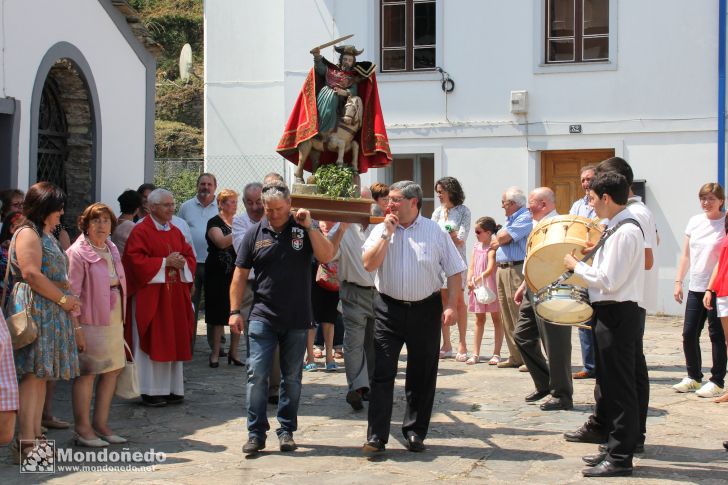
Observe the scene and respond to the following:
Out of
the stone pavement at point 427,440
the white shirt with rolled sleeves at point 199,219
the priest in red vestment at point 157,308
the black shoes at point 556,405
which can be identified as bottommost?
the stone pavement at point 427,440

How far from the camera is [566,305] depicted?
6.75 metres

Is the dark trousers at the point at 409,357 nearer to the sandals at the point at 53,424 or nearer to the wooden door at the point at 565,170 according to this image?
the sandals at the point at 53,424

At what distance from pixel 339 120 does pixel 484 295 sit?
11.4 ft

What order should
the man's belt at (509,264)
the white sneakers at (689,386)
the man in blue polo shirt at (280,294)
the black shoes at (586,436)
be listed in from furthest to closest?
the man's belt at (509,264), the white sneakers at (689,386), the black shoes at (586,436), the man in blue polo shirt at (280,294)

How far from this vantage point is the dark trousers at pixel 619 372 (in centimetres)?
648

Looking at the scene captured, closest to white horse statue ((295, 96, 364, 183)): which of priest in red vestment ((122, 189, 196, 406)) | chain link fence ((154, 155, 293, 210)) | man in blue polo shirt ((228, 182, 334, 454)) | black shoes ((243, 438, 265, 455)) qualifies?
man in blue polo shirt ((228, 182, 334, 454))

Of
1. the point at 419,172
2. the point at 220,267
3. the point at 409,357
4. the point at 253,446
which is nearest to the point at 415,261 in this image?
the point at 409,357

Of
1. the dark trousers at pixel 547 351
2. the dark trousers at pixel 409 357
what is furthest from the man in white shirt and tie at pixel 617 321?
A: the dark trousers at pixel 547 351

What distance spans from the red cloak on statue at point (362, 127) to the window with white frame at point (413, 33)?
27.7 feet

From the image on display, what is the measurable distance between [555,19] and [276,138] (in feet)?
18.1

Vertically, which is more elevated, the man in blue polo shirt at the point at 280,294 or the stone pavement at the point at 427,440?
the man in blue polo shirt at the point at 280,294

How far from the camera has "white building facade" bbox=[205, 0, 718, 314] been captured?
51.2 ft

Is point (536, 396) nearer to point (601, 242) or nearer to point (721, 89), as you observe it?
point (601, 242)

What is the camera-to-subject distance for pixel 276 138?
739 inches
